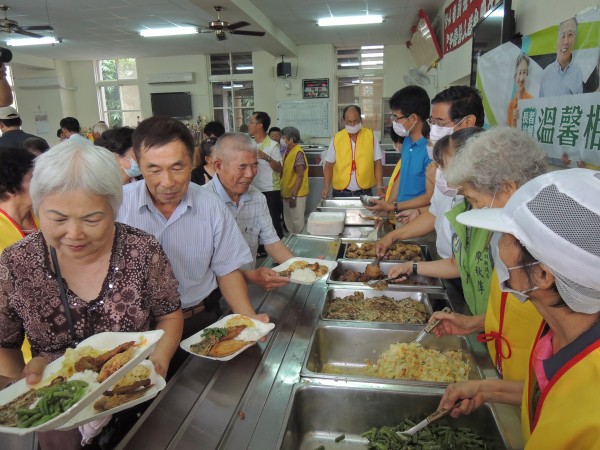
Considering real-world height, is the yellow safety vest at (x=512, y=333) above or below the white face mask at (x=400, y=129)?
below

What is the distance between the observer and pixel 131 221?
1802mm

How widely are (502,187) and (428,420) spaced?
0.85 meters

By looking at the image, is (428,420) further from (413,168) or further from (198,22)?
(198,22)

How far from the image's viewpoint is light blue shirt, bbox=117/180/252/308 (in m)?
1.80

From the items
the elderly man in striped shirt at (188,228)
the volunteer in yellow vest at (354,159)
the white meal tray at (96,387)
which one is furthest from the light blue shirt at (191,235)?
the volunteer in yellow vest at (354,159)

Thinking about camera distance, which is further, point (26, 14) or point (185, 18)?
point (185, 18)

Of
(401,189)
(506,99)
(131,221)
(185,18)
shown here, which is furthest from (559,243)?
(185,18)

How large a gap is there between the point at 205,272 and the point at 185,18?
7.10 m

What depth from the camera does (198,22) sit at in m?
7.75

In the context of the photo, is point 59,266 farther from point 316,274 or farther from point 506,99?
point 506,99

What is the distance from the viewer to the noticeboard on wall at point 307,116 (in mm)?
10570

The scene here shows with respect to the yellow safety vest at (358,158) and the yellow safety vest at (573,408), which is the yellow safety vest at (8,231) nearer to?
the yellow safety vest at (573,408)

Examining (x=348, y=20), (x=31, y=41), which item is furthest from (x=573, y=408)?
(x=31, y=41)

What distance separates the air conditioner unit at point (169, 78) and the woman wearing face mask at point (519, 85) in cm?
1006
